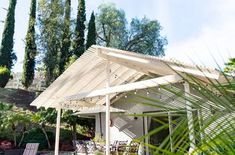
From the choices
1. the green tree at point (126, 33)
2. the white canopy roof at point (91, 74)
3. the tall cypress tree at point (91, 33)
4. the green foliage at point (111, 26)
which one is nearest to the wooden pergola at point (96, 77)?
the white canopy roof at point (91, 74)

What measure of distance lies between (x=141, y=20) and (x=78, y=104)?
24979 mm

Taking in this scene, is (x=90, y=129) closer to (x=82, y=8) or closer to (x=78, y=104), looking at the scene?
(x=78, y=104)

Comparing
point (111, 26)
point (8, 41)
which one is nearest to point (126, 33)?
point (111, 26)

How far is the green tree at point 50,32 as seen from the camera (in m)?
29.0

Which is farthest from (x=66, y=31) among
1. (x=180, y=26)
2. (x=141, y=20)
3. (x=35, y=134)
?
(x=180, y=26)

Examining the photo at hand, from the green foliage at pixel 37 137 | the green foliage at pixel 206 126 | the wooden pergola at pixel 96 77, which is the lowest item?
the green foliage at pixel 37 137

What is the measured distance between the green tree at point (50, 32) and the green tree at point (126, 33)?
5.94 metres

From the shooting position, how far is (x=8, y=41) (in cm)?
3158

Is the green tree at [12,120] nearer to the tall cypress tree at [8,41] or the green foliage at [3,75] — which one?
the green foliage at [3,75]

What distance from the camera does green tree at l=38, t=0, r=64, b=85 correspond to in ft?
95.2

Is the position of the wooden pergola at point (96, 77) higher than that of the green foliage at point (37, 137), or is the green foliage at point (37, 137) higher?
the wooden pergola at point (96, 77)

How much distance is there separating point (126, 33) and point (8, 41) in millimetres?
13272

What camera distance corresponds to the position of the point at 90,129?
24.4m

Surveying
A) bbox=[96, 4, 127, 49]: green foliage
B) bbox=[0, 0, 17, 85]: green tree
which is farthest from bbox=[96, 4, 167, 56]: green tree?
bbox=[0, 0, 17, 85]: green tree
